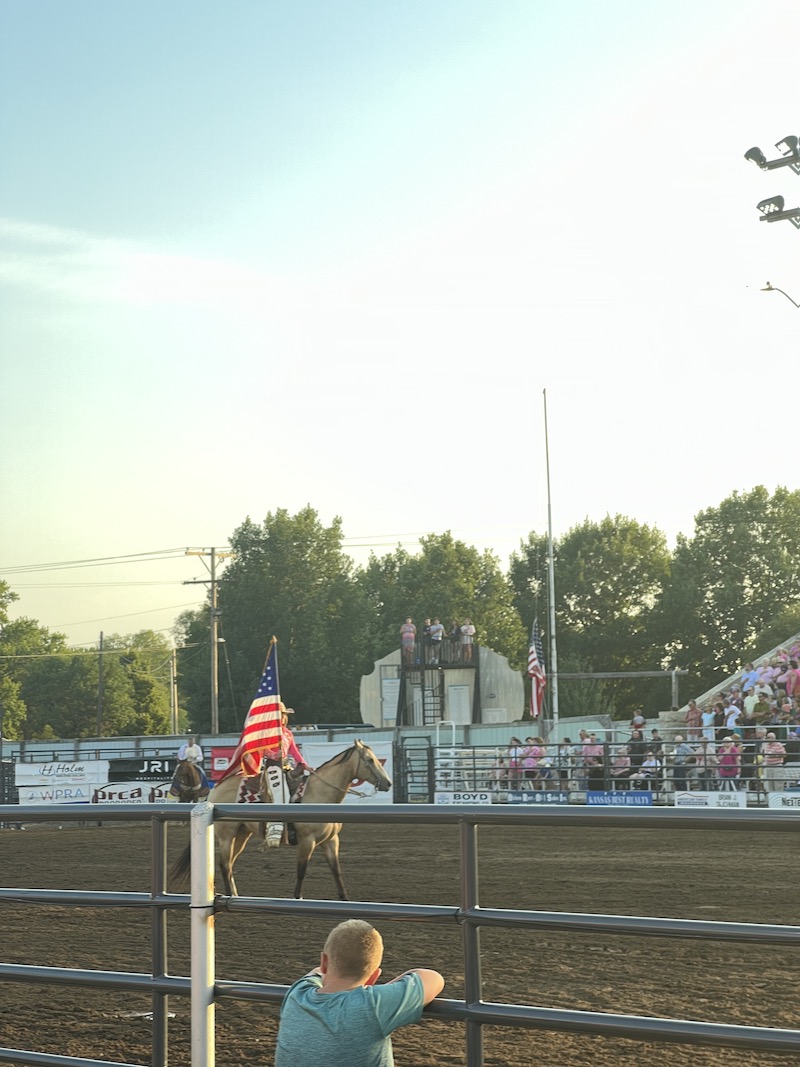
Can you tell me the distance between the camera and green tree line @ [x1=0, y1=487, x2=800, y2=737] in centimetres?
8381

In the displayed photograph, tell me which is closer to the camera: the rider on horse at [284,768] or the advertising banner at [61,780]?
the rider on horse at [284,768]

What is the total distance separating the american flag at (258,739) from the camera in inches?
618

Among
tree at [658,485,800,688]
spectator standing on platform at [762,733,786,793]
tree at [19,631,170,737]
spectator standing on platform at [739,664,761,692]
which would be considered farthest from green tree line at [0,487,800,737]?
spectator standing on platform at [762,733,786,793]

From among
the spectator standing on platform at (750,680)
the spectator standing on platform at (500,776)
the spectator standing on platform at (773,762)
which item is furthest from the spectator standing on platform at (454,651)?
the spectator standing on platform at (773,762)

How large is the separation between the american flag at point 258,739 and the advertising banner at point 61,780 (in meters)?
15.3

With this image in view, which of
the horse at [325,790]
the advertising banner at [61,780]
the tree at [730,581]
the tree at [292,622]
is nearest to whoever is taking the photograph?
the horse at [325,790]

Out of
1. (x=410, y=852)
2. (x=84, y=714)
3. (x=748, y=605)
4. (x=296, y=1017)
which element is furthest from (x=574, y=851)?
(x=84, y=714)

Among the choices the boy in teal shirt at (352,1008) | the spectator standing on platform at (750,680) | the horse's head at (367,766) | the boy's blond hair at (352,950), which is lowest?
the horse's head at (367,766)

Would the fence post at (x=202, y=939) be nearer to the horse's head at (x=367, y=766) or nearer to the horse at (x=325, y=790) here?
the horse at (x=325, y=790)

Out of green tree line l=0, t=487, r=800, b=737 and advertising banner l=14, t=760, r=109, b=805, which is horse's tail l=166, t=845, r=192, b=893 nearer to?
advertising banner l=14, t=760, r=109, b=805

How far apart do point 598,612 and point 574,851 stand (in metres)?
69.4

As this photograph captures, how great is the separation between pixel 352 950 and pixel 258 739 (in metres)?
13.0

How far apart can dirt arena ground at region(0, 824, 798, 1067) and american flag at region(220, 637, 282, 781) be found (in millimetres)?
1418

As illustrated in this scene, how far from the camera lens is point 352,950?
11.2 ft
